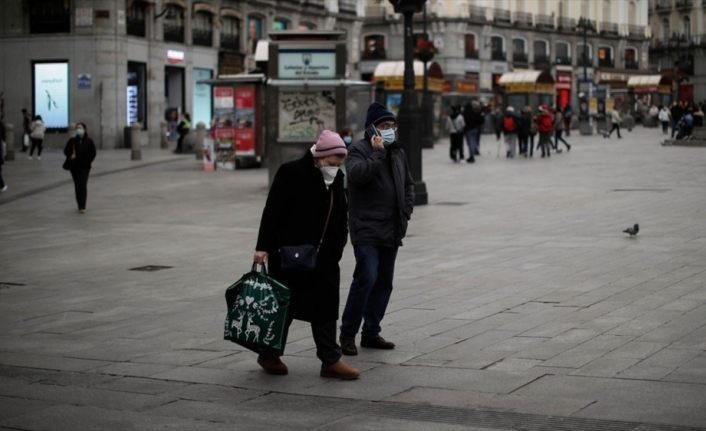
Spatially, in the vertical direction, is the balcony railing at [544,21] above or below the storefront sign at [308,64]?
above

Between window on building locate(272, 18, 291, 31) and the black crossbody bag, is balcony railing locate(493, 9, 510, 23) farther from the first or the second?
the black crossbody bag

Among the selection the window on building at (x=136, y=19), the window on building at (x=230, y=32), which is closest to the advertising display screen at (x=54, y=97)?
the window on building at (x=136, y=19)

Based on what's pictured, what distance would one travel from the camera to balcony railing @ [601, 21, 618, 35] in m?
86.1

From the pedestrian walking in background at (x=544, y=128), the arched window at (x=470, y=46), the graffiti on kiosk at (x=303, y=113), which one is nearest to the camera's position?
the graffiti on kiosk at (x=303, y=113)

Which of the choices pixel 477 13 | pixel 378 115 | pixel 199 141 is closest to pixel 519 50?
pixel 477 13

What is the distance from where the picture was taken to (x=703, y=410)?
21.2ft

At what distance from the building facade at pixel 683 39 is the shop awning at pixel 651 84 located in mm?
15294

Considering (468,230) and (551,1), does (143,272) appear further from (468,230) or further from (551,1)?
(551,1)

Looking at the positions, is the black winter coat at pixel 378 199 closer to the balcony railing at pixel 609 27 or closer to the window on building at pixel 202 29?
the window on building at pixel 202 29

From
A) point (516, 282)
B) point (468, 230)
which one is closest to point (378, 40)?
point (468, 230)

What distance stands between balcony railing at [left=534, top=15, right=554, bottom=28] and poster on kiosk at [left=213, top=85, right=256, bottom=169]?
50.6 m

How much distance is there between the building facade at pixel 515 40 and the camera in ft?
235

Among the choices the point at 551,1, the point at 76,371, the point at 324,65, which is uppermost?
the point at 551,1

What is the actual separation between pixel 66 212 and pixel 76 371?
12.7 meters
